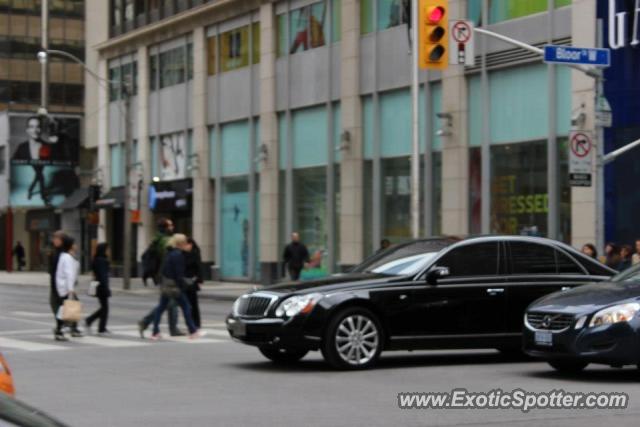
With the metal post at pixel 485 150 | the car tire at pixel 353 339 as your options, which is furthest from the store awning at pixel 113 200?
the car tire at pixel 353 339

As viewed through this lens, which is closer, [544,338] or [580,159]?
[544,338]

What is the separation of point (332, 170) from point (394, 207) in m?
3.99

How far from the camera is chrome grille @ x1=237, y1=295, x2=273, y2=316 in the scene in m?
14.7

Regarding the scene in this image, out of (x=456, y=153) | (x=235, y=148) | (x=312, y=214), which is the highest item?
(x=235, y=148)

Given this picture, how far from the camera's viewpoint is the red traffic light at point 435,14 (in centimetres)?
2200

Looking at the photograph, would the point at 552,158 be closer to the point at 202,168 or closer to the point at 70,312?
the point at 70,312

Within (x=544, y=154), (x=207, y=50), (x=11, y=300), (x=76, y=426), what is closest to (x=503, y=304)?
(x=76, y=426)

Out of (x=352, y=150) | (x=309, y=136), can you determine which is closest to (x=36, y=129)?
(x=309, y=136)

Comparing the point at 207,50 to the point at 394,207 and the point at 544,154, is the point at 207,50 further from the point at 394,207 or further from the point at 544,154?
the point at 544,154

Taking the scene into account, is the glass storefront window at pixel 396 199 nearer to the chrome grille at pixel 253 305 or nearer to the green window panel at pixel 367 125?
the green window panel at pixel 367 125

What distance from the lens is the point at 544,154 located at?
31578 millimetres

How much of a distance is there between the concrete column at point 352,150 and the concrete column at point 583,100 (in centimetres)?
1033

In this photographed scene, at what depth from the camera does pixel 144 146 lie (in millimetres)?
54875

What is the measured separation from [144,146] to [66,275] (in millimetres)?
35318
